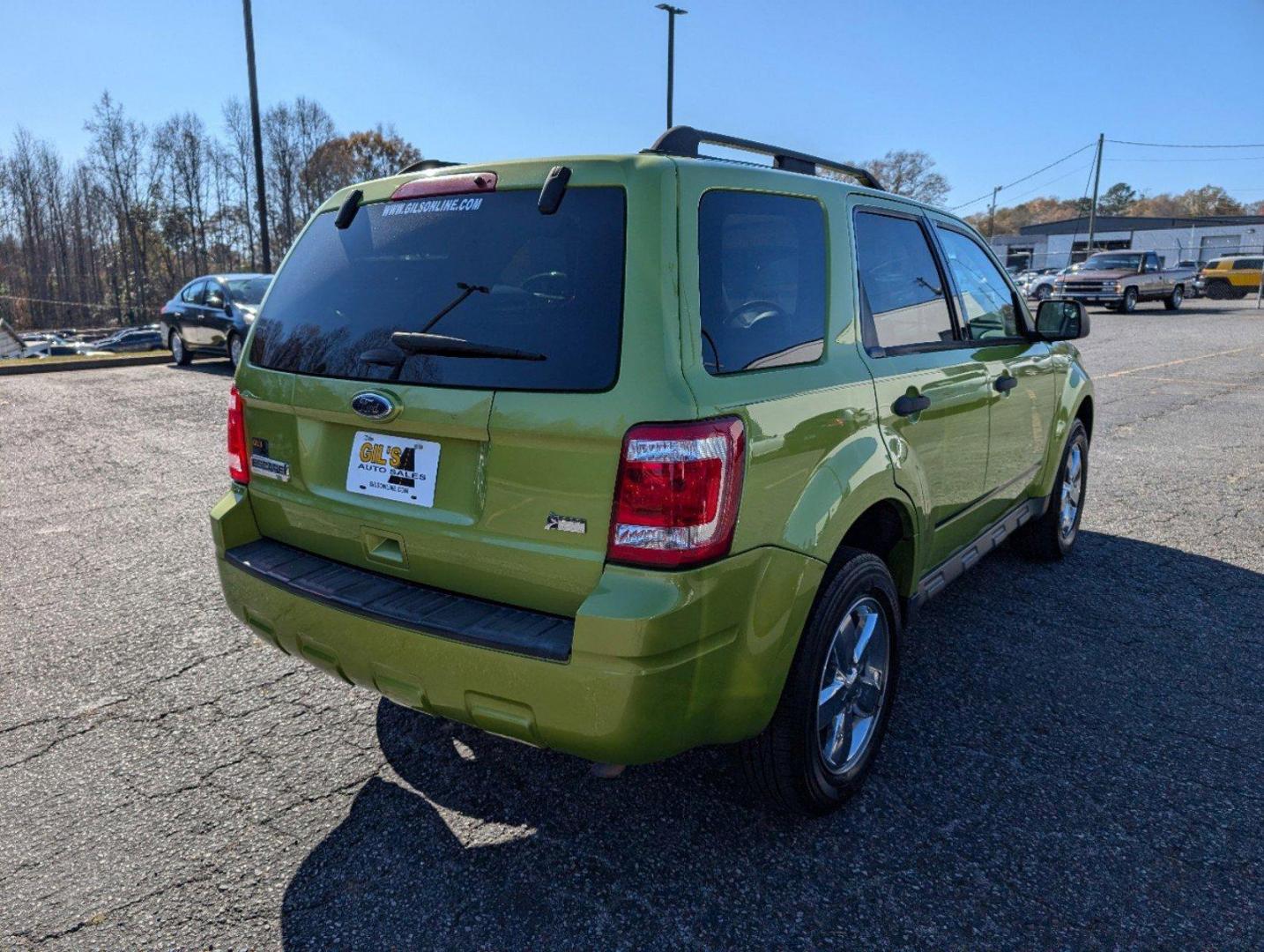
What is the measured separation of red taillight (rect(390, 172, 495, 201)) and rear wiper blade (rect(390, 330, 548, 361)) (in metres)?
0.43

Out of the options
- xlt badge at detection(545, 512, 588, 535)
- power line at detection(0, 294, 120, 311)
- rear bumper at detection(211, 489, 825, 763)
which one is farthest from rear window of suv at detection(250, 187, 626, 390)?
power line at detection(0, 294, 120, 311)

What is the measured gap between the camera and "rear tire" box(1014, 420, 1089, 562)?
15.9 feet

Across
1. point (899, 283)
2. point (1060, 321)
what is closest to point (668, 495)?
point (899, 283)

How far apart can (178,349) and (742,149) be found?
15142 millimetres

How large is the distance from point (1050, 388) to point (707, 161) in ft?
9.68

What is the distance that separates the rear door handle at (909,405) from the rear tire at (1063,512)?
2188mm

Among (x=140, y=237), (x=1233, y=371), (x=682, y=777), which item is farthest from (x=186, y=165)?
(x=682, y=777)

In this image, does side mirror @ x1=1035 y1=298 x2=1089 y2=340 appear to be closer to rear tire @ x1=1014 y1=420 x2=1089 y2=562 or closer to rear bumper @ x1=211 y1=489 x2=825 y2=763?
rear tire @ x1=1014 y1=420 x2=1089 y2=562

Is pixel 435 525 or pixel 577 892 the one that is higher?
pixel 435 525

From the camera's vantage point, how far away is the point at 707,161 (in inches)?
91.9

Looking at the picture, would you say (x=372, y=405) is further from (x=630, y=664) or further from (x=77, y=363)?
(x=77, y=363)

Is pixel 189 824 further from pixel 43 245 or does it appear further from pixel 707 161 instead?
pixel 43 245

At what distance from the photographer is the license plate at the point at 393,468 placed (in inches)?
91.4

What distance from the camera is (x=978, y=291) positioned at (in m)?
3.90
